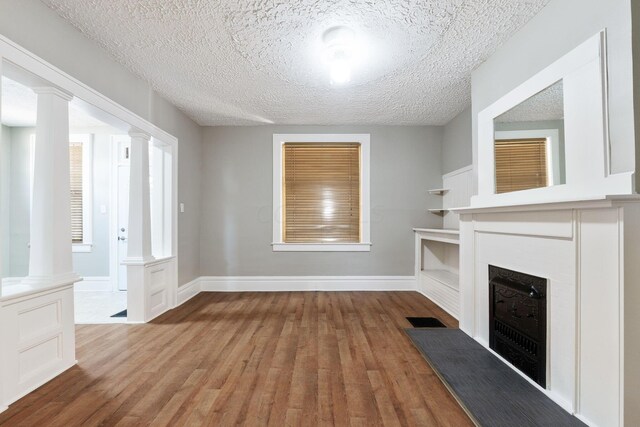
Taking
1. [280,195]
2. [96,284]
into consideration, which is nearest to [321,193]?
[280,195]

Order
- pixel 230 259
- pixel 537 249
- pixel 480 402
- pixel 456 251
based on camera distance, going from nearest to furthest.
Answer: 1. pixel 480 402
2. pixel 537 249
3. pixel 456 251
4. pixel 230 259

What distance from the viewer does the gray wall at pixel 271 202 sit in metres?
4.54

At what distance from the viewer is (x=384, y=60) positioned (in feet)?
8.67

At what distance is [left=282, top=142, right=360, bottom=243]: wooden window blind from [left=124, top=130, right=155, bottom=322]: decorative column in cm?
197

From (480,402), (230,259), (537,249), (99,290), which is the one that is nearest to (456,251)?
(537,249)

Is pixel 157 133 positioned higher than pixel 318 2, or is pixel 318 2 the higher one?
pixel 318 2

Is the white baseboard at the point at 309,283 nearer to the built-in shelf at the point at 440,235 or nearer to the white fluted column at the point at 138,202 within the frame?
the built-in shelf at the point at 440,235

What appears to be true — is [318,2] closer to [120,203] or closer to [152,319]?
[152,319]

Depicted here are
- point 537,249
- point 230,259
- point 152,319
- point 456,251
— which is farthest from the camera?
point 230,259

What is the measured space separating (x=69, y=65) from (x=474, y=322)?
3887 millimetres

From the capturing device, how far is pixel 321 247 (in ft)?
14.8

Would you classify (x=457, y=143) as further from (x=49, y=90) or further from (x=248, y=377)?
(x=49, y=90)

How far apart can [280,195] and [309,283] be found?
56.6 inches

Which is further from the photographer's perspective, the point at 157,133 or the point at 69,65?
the point at 157,133
